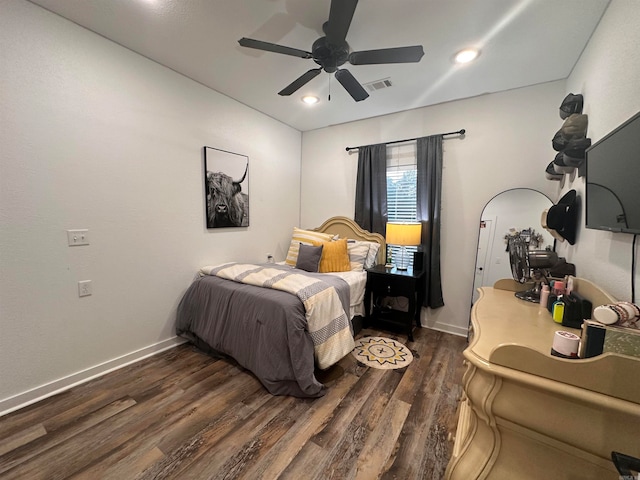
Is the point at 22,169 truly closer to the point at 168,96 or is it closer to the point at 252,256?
the point at 168,96

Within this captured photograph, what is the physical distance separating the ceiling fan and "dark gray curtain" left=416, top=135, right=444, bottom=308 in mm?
1443

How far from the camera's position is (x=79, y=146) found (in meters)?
1.99

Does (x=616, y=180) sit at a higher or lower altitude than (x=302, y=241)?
higher

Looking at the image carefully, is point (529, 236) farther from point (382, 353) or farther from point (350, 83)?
point (350, 83)

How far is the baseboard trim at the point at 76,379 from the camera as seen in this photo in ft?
5.85

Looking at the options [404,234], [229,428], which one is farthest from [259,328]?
[404,234]

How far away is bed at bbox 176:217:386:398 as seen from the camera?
1962 mm

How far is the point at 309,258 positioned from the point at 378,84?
1996mm

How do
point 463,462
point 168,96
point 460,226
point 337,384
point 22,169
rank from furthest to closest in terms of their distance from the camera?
point 460,226 < point 168,96 < point 337,384 < point 22,169 < point 463,462

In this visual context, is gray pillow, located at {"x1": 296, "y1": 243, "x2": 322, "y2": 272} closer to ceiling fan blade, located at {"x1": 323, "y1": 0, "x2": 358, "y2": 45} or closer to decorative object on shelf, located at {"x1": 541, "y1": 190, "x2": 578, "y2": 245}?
ceiling fan blade, located at {"x1": 323, "y1": 0, "x2": 358, "y2": 45}

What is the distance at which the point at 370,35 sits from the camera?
1.96 metres

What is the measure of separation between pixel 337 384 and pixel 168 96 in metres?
3.07

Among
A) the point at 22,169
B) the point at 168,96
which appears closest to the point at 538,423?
the point at 22,169

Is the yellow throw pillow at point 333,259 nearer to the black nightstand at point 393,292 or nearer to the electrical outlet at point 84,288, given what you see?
the black nightstand at point 393,292
